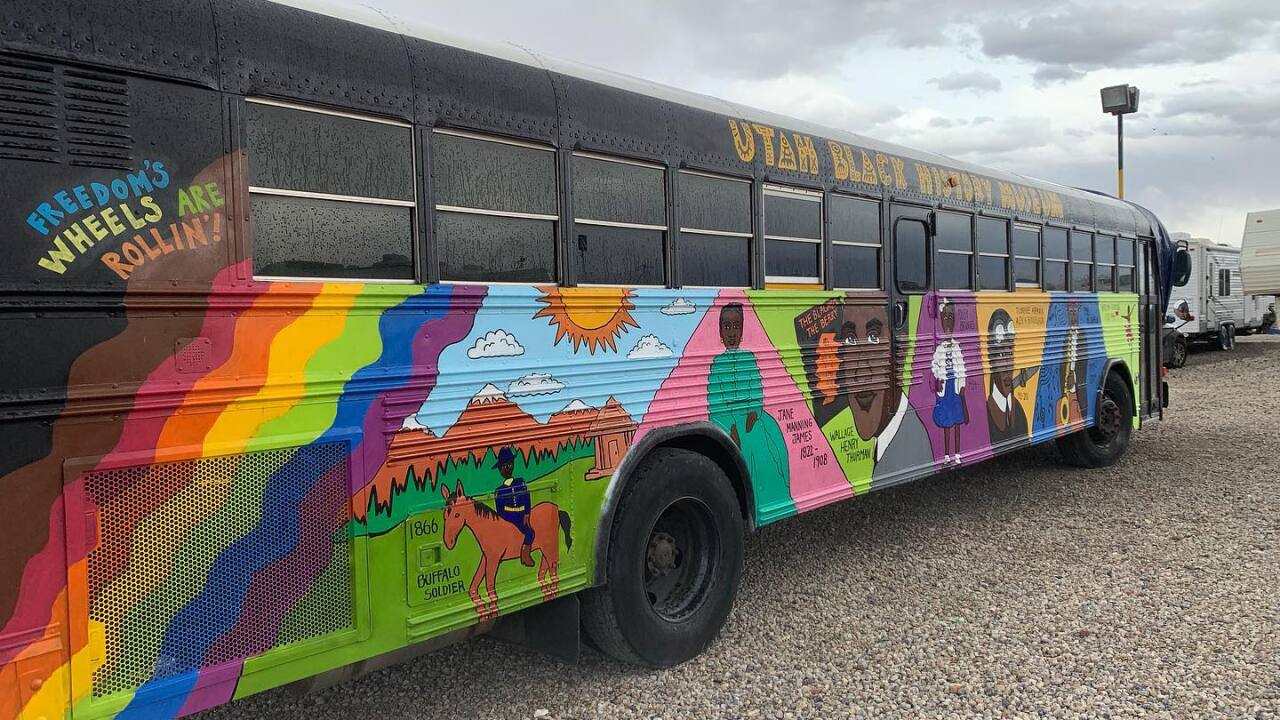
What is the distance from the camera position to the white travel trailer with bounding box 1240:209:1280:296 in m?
19.0

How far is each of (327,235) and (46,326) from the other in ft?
2.87

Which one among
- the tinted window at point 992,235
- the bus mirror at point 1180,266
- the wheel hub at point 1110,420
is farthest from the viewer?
the bus mirror at point 1180,266

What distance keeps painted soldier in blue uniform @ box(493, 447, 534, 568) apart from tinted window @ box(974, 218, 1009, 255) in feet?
14.6

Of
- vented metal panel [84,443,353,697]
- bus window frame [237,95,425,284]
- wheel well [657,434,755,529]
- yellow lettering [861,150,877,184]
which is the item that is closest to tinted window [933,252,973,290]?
yellow lettering [861,150,877,184]

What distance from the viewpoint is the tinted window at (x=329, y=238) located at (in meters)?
2.92

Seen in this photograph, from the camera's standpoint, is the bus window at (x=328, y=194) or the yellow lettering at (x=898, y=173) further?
the yellow lettering at (x=898, y=173)

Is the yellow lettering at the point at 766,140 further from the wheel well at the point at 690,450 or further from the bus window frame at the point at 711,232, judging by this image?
the wheel well at the point at 690,450

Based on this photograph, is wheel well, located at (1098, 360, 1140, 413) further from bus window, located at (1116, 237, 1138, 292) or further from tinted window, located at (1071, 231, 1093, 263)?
tinted window, located at (1071, 231, 1093, 263)

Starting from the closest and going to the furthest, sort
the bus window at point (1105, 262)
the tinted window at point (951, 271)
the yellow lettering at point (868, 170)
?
the yellow lettering at point (868, 170) → the tinted window at point (951, 271) → the bus window at point (1105, 262)

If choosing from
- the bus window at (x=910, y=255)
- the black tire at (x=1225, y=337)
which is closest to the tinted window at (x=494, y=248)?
the bus window at (x=910, y=255)

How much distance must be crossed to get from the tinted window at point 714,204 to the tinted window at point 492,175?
2.77ft

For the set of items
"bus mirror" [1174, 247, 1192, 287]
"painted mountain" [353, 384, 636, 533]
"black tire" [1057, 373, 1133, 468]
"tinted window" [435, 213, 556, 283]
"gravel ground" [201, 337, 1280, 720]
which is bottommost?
"gravel ground" [201, 337, 1280, 720]

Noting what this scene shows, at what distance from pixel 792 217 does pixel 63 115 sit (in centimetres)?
349

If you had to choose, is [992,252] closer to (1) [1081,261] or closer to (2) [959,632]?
(1) [1081,261]
